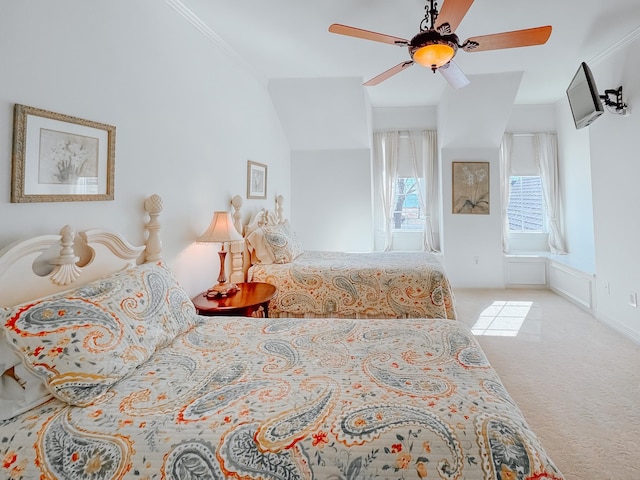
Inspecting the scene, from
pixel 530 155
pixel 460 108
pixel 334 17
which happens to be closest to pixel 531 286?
pixel 530 155

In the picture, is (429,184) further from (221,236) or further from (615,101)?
(221,236)

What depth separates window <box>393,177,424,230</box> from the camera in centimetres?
546

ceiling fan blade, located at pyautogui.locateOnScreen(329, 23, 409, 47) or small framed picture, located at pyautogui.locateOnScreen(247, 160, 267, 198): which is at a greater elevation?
ceiling fan blade, located at pyautogui.locateOnScreen(329, 23, 409, 47)

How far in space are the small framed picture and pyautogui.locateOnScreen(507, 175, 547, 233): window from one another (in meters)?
4.08

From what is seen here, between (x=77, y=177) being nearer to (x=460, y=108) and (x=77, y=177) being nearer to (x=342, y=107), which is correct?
(x=342, y=107)

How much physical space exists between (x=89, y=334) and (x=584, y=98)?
4.12 meters

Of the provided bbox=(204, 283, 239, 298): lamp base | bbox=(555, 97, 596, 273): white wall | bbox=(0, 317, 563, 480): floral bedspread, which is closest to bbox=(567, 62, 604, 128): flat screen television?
bbox=(555, 97, 596, 273): white wall

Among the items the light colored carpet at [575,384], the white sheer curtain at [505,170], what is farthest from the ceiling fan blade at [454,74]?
the white sheer curtain at [505,170]

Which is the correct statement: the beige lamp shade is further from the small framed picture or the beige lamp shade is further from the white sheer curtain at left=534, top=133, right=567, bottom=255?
the white sheer curtain at left=534, top=133, right=567, bottom=255

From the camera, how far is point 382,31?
2.81 metres

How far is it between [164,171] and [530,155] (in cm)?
549

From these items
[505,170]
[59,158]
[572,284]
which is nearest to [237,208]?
[59,158]

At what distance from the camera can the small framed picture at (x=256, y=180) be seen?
3.48 metres

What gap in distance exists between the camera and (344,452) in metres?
0.85
